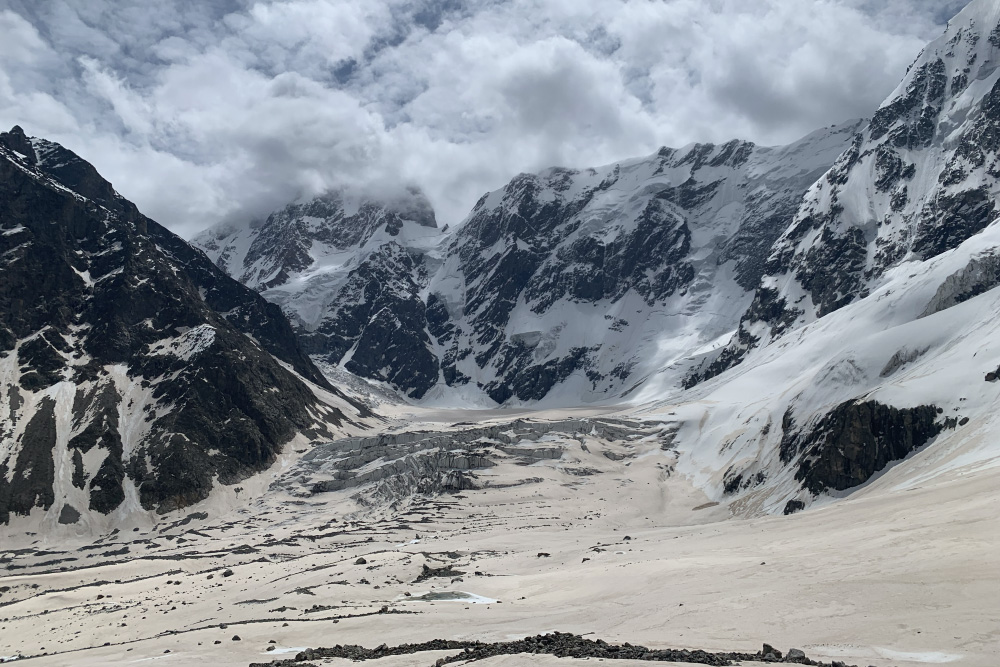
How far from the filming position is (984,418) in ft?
184

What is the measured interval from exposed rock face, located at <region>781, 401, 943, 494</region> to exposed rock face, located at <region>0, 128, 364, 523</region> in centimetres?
10487

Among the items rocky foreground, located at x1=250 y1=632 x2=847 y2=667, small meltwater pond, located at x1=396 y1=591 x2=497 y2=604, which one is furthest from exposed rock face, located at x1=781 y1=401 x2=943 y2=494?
rocky foreground, located at x1=250 y1=632 x2=847 y2=667

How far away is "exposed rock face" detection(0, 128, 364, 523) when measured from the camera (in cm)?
13162

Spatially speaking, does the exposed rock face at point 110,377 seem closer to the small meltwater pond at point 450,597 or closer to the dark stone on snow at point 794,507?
the small meltwater pond at point 450,597

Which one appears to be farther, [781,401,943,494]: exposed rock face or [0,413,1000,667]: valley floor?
[781,401,943,494]: exposed rock face

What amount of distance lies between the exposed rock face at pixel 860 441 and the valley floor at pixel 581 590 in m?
7.91

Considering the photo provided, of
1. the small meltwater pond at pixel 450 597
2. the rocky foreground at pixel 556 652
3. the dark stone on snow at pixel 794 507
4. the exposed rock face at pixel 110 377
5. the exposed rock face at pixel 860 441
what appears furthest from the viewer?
the exposed rock face at pixel 110 377

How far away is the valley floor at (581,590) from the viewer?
2402cm

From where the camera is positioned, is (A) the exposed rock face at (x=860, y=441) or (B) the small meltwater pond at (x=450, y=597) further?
(A) the exposed rock face at (x=860, y=441)

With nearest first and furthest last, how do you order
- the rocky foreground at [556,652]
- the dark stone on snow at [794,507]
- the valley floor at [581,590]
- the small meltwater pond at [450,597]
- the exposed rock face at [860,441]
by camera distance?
1. the rocky foreground at [556,652]
2. the valley floor at [581,590]
3. the small meltwater pond at [450,597]
4. the exposed rock face at [860,441]
5. the dark stone on snow at [794,507]

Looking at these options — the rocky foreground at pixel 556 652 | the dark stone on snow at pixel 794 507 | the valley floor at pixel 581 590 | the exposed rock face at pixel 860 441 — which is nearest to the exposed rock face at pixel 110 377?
the valley floor at pixel 581 590

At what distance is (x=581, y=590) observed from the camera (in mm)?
39219

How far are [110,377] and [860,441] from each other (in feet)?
467

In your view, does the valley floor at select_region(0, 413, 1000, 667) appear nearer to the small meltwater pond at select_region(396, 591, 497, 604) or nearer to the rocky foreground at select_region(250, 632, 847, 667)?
the small meltwater pond at select_region(396, 591, 497, 604)
